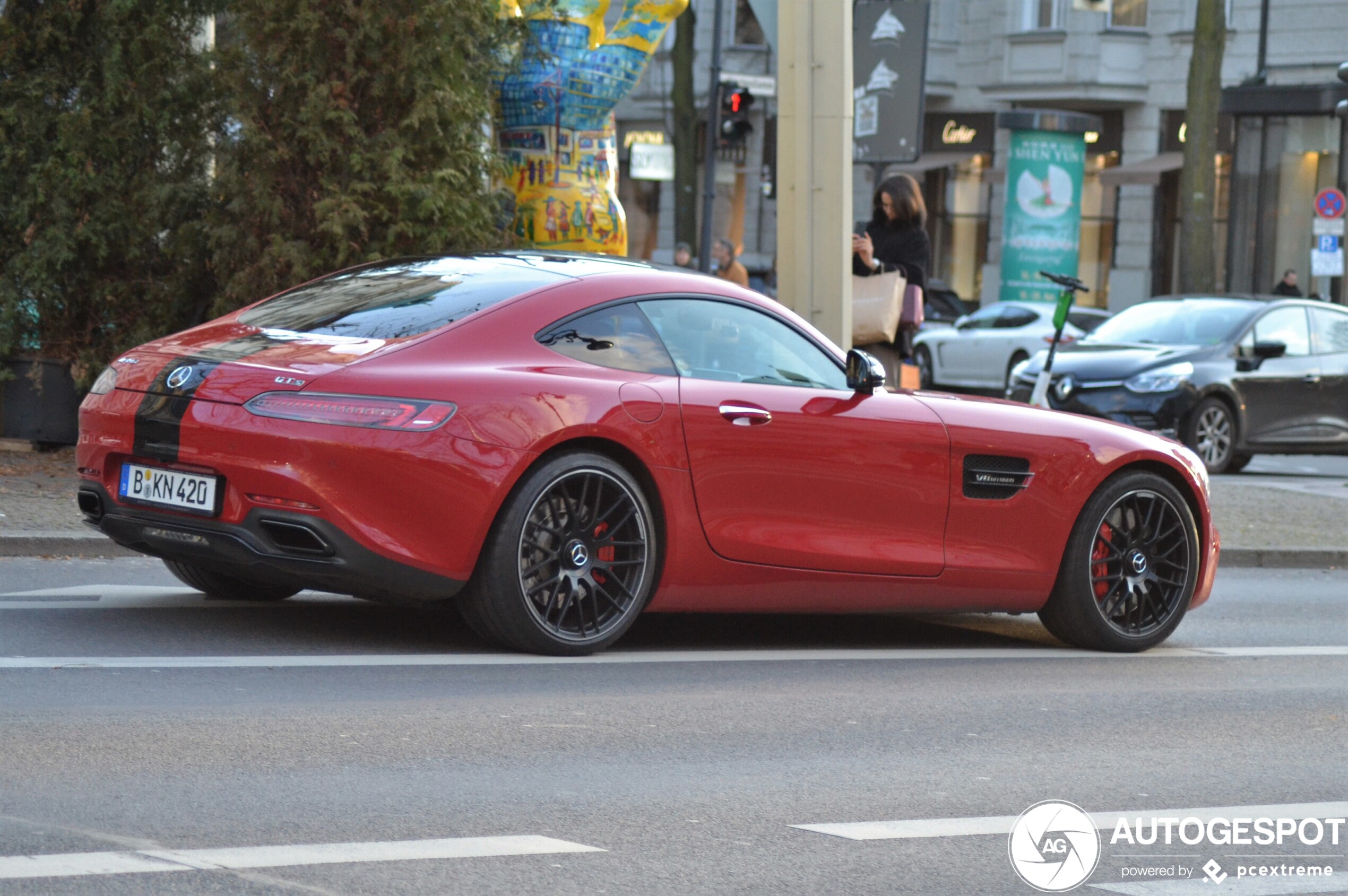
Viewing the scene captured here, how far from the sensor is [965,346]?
2897 cm

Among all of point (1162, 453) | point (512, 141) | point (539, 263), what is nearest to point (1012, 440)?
point (1162, 453)

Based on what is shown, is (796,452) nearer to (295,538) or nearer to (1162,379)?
(295,538)

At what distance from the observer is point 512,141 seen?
1373 cm

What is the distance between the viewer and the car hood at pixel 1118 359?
17875 mm

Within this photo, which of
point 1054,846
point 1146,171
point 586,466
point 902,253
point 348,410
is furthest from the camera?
point 1146,171

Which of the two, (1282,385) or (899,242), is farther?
(1282,385)

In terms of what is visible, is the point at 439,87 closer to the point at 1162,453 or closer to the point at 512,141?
the point at 512,141

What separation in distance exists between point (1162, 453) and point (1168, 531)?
0.33m

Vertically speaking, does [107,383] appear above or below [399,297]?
below

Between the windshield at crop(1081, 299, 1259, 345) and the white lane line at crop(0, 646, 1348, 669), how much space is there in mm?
10114

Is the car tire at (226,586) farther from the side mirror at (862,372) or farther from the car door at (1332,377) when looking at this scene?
the car door at (1332,377)

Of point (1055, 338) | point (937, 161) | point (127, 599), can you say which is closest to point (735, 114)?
point (1055, 338)

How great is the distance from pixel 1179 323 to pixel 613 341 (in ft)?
42.1

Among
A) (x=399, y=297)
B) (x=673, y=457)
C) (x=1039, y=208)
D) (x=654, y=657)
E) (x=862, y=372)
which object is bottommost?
(x=654, y=657)
